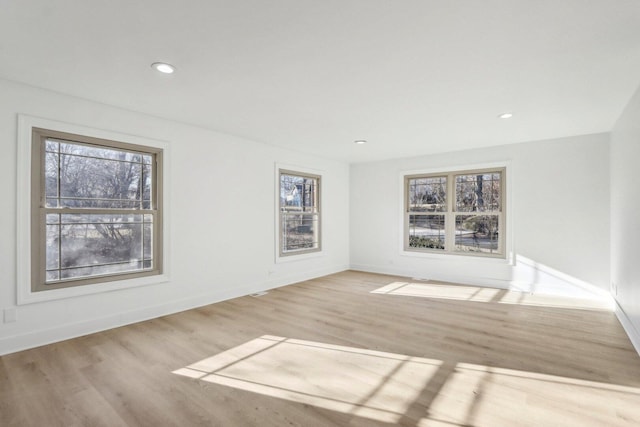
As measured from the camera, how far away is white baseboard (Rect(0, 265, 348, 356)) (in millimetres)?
2938

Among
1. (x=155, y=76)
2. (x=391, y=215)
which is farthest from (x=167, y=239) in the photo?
(x=391, y=215)

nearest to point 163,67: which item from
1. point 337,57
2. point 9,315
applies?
point 337,57

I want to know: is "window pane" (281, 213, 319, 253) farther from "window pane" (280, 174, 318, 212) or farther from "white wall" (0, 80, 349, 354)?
"white wall" (0, 80, 349, 354)

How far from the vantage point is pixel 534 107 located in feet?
11.7

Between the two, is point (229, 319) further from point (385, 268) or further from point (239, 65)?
point (385, 268)

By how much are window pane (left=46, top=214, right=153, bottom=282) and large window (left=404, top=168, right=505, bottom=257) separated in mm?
4803

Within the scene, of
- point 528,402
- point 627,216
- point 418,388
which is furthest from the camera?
point 627,216

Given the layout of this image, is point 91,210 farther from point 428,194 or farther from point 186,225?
point 428,194

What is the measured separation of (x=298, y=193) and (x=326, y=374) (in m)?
4.02

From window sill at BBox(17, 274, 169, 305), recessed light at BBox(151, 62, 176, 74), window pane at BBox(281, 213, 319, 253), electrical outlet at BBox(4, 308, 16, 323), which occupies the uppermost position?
recessed light at BBox(151, 62, 176, 74)

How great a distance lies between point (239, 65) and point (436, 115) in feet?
7.87

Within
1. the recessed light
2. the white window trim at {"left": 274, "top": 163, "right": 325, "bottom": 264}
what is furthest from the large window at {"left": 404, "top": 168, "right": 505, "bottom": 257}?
the recessed light

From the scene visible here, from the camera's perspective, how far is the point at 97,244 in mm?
3514

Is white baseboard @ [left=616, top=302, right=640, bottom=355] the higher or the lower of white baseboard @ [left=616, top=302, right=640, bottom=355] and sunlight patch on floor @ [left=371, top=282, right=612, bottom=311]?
the higher
